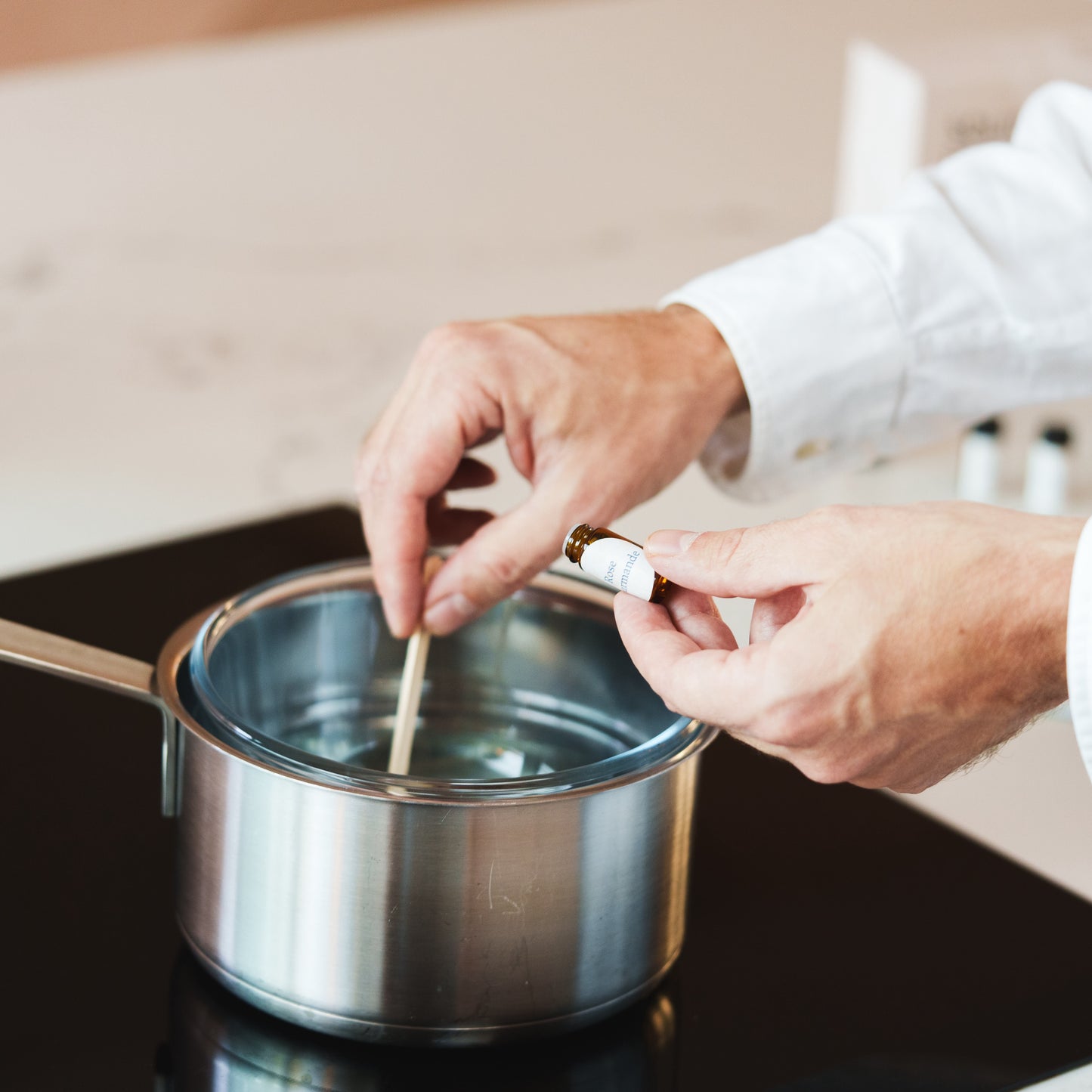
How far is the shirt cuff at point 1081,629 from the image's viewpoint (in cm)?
52

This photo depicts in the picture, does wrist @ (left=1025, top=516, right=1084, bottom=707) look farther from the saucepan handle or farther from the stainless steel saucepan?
the saucepan handle

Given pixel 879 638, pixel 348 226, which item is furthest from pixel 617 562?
pixel 348 226

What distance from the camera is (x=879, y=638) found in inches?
20.3

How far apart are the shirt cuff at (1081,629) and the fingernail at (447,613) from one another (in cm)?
27

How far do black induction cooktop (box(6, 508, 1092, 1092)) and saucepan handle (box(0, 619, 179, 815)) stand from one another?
0.11 m

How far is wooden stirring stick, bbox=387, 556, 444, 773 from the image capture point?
2.19ft

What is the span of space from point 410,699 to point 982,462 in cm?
72

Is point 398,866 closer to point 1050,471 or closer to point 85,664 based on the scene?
point 85,664

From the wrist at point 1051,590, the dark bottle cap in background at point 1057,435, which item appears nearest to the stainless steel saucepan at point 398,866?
the wrist at point 1051,590

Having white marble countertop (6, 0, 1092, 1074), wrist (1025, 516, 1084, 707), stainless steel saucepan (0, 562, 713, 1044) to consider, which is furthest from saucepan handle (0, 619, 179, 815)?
white marble countertop (6, 0, 1092, 1074)

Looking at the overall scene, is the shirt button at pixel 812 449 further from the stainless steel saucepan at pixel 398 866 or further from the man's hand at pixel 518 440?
the stainless steel saucepan at pixel 398 866

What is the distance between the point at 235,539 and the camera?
1058 millimetres

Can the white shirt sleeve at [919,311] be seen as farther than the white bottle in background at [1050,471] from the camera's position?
No

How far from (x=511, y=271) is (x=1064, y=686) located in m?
1.03
